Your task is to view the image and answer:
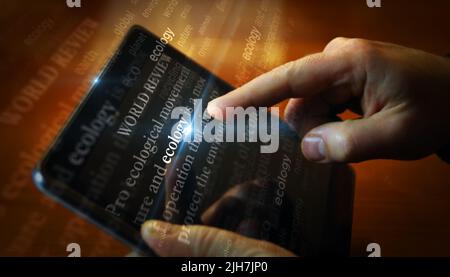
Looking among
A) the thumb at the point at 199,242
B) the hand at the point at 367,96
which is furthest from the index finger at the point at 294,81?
the thumb at the point at 199,242

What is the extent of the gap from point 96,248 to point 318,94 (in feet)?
1.24

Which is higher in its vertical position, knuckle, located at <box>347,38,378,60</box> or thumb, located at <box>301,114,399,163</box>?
knuckle, located at <box>347,38,378,60</box>

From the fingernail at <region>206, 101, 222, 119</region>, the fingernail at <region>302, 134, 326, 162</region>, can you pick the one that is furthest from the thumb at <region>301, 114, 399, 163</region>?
the fingernail at <region>206, 101, 222, 119</region>

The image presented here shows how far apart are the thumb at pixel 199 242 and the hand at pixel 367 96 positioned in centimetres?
15

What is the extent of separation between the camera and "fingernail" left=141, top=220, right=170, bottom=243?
0.39 metres

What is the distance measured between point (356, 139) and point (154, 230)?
0.27 metres

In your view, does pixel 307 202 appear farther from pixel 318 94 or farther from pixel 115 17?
pixel 115 17

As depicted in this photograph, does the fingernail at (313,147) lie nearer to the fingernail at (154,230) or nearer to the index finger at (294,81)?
the index finger at (294,81)

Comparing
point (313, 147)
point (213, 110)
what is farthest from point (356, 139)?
point (213, 110)

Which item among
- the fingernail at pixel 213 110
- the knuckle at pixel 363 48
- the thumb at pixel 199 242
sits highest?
the knuckle at pixel 363 48

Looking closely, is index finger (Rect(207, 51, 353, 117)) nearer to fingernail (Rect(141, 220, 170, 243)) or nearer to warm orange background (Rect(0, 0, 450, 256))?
warm orange background (Rect(0, 0, 450, 256))

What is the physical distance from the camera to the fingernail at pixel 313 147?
49 cm

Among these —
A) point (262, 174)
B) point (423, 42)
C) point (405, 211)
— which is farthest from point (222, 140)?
point (423, 42)
